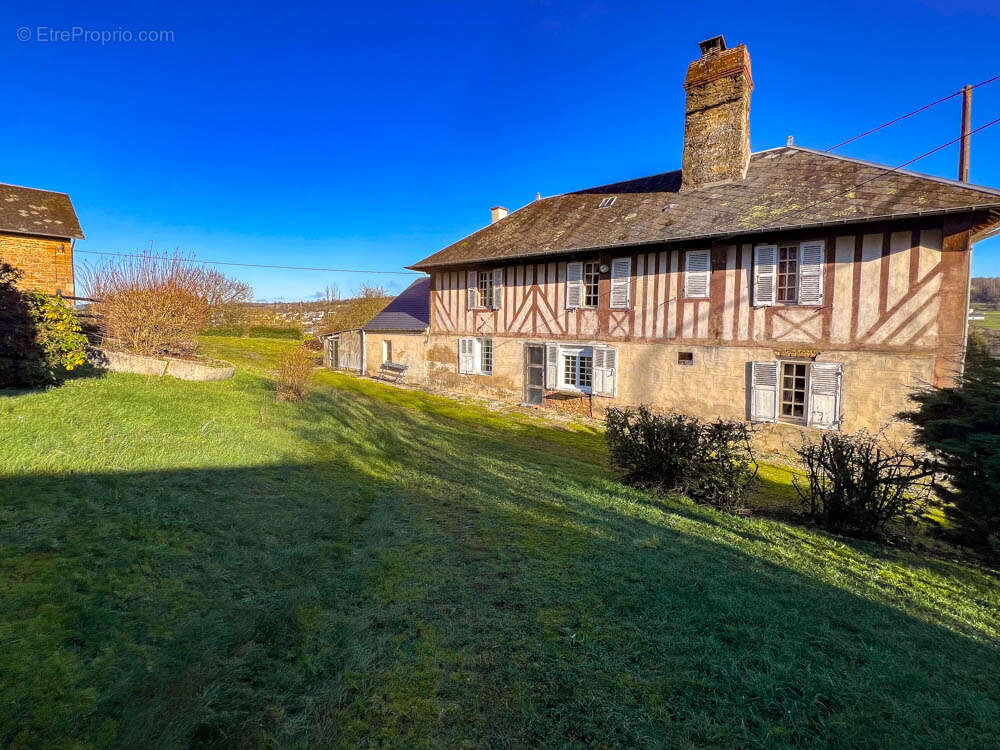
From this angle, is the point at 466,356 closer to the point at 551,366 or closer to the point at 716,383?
the point at 551,366

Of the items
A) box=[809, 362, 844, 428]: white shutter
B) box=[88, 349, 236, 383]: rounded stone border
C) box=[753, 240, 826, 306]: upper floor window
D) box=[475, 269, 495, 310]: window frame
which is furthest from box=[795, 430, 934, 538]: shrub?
box=[475, 269, 495, 310]: window frame

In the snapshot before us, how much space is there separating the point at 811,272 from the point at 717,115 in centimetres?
586

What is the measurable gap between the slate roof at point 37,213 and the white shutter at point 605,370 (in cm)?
1989

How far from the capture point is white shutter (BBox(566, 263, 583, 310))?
15258mm

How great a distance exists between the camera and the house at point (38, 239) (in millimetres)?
17047

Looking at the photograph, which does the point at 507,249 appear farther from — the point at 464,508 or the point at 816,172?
the point at 464,508

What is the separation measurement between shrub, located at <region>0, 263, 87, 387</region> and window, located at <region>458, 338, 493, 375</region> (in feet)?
40.0

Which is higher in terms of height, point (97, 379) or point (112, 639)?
point (97, 379)

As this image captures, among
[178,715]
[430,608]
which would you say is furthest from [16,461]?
[430,608]

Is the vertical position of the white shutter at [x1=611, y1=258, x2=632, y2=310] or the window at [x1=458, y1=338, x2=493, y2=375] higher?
the white shutter at [x1=611, y1=258, x2=632, y2=310]

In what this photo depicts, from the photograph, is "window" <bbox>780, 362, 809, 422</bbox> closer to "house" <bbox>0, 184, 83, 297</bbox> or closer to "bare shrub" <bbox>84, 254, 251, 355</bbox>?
"bare shrub" <bbox>84, 254, 251, 355</bbox>

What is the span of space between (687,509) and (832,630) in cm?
307

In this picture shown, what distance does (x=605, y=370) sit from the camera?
1463 cm

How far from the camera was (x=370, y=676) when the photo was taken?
8.68ft
